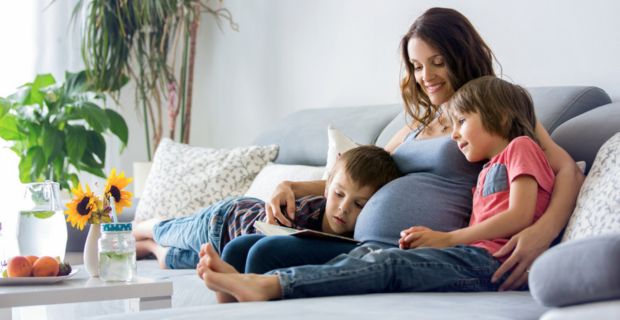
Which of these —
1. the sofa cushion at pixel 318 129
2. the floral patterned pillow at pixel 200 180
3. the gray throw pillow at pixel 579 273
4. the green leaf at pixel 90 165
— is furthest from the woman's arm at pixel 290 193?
the green leaf at pixel 90 165

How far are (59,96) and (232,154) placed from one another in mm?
1125

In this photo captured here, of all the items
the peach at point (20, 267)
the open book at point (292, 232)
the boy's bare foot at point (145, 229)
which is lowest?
the boy's bare foot at point (145, 229)

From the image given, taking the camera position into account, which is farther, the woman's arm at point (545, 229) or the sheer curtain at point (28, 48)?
the sheer curtain at point (28, 48)

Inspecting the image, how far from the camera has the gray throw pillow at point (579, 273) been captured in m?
1.16

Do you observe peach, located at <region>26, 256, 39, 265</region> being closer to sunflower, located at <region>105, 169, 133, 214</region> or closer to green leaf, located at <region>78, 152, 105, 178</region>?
sunflower, located at <region>105, 169, 133, 214</region>

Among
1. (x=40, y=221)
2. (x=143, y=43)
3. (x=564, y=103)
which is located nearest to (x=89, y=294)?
(x=40, y=221)

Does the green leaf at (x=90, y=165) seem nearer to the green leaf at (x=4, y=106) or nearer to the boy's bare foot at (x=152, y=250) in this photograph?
the green leaf at (x=4, y=106)

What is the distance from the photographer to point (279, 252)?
1.82m

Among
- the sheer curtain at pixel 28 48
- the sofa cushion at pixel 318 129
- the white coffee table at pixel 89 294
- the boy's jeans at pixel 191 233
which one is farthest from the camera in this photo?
the sheer curtain at pixel 28 48

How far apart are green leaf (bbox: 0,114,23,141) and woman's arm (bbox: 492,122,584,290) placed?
8.36 ft

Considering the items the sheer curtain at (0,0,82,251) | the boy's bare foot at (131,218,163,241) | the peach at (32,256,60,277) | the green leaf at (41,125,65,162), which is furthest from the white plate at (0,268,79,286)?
the sheer curtain at (0,0,82,251)

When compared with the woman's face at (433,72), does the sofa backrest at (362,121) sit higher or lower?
lower

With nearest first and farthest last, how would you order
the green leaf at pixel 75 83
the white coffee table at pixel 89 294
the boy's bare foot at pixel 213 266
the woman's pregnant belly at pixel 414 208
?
the boy's bare foot at pixel 213 266 → the white coffee table at pixel 89 294 → the woman's pregnant belly at pixel 414 208 → the green leaf at pixel 75 83

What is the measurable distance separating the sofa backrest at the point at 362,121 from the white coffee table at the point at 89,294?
2.93 feet
